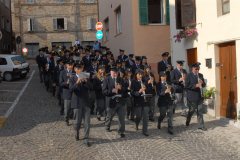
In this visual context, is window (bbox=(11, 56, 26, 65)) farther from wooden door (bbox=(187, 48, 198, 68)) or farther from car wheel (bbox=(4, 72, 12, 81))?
wooden door (bbox=(187, 48, 198, 68))

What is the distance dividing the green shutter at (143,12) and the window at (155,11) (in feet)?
1.54

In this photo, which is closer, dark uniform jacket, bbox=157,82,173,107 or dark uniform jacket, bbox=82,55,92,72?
dark uniform jacket, bbox=157,82,173,107

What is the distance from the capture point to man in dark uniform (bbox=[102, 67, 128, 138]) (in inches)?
405

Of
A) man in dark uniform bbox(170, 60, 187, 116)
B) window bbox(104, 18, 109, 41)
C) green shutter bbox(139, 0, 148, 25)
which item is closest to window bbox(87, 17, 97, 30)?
window bbox(104, 18, 109, 41)

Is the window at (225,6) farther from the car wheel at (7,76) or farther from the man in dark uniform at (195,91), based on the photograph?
the car wheel at (7,76)

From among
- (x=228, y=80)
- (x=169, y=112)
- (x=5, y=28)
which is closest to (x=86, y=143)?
(x=169, y=112)

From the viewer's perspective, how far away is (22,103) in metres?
15.6

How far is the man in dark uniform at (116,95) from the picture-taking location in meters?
10.3

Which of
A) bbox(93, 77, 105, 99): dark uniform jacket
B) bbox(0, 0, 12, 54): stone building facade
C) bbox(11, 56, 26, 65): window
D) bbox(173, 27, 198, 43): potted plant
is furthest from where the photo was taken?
bbox(0, 0, 12, 54): stone building facade

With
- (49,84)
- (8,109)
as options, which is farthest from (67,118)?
(49,84)

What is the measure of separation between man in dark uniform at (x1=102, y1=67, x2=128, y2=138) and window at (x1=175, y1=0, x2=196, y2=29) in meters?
4.31

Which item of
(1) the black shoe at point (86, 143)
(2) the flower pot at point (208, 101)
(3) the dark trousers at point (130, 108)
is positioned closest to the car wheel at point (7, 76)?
(3) the dark trousers at point (130, 108)

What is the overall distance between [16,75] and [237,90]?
15244 mm

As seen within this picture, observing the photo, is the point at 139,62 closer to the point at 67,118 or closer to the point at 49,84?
the point at 67,118
